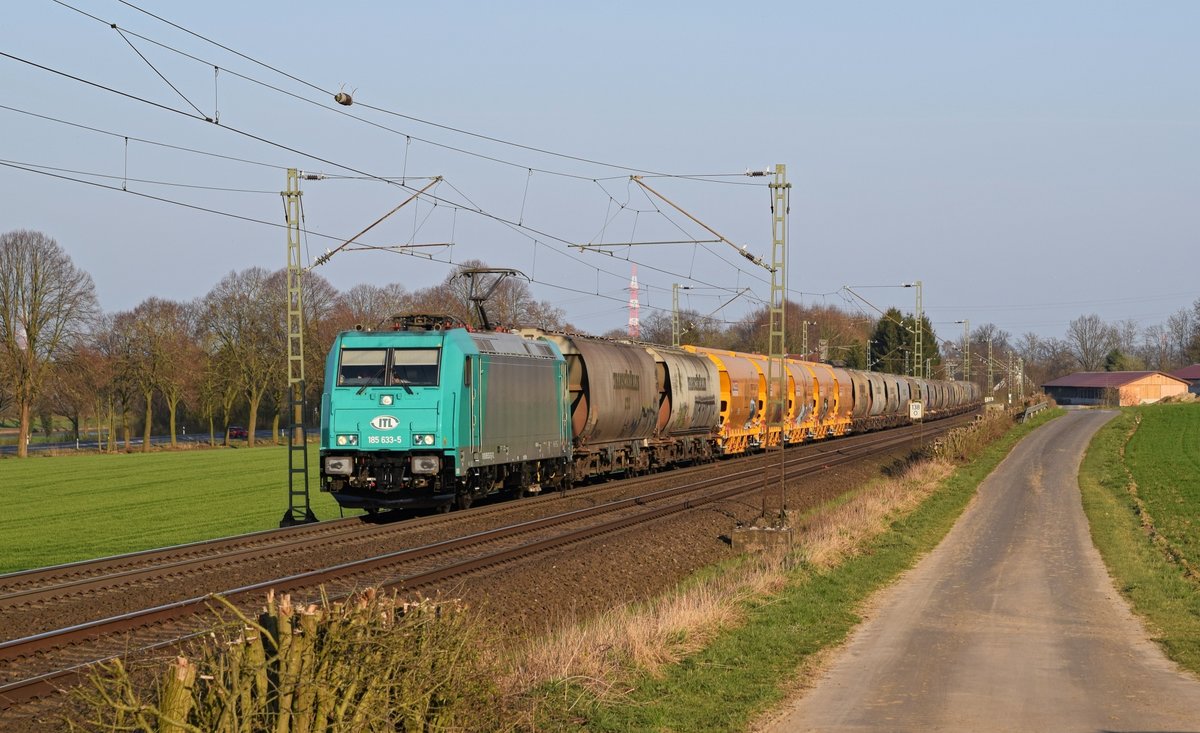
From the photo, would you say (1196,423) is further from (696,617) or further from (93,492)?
(696,617)

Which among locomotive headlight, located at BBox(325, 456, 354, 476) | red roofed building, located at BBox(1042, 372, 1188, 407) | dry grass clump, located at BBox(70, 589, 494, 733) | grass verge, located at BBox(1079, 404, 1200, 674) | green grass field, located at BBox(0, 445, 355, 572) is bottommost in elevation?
green grass field, located at BBox(0, 445, 355, 572)

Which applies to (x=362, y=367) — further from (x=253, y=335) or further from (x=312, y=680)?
(x=253, y=335)

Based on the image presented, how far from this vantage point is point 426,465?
23.0 meters

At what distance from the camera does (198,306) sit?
90875 mm

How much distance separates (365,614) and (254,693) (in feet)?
2.36

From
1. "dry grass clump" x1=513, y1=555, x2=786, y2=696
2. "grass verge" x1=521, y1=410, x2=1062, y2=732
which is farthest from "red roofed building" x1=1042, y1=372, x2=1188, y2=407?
"dry grass clump" x1=513, y1=555, x2=786, y2=696

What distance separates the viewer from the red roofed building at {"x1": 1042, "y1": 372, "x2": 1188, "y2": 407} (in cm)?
14288

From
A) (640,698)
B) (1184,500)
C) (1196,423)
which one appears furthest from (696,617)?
(1196,423)

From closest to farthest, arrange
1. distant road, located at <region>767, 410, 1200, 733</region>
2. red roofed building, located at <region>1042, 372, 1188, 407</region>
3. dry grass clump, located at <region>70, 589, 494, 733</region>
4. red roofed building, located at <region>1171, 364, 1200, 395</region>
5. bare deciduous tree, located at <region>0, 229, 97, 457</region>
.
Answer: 1. dry grass clump, located at <region>70, 589, 494, 733</region>
2. distant road, located at <region>767, 410, 1200, 733</region>
3. bare deciduous tree, located at <region>0, 229, 97, 457</region>
4. red roofed building, located at <region>1042, 372, 1188, 407</region>
5. red roofed building, located at <region>1171, 364, 1200, 395</region>

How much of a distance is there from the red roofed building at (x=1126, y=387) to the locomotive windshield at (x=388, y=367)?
412ft

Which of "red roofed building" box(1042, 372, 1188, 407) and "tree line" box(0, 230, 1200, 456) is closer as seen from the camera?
"tree line" box(0, 230, 1200, 456)

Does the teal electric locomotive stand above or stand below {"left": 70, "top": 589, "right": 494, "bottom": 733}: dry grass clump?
above

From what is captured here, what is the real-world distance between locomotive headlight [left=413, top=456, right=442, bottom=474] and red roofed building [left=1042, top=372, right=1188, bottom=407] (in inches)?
4949

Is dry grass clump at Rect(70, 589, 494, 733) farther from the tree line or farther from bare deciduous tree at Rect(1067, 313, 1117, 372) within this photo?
bare deciduous tree at Rect(1067, 313, 1117, 372)
